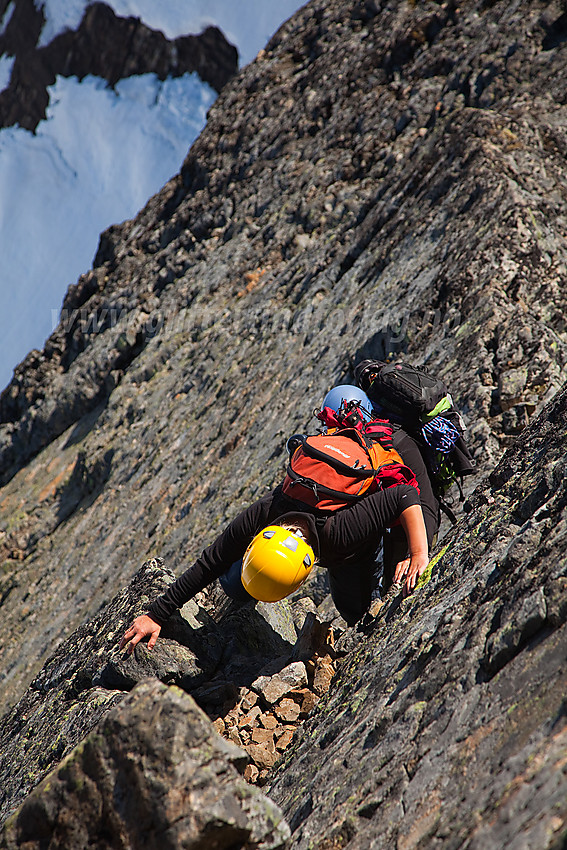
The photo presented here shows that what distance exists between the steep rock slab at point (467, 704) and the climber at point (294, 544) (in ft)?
1.65

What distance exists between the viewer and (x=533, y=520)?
4586 millimetres

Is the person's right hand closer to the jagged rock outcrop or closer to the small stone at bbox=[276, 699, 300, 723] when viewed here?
the jagged rock outcrop

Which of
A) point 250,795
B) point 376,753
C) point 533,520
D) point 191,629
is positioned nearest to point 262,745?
point 191,629

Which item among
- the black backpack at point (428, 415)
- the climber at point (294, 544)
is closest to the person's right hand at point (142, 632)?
the climber at point (294, 544)

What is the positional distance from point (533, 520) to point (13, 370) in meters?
38.2

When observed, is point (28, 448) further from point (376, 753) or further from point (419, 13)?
point (376, 753)

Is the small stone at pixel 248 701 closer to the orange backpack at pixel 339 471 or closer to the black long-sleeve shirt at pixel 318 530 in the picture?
the black long-sleeve shirt at pixel 318 530

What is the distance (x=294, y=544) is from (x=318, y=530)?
368 millimetres

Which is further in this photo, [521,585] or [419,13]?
[419,13]

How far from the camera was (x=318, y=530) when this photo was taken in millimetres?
5449

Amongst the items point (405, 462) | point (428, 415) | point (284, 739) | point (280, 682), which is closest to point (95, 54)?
point (428, 415)

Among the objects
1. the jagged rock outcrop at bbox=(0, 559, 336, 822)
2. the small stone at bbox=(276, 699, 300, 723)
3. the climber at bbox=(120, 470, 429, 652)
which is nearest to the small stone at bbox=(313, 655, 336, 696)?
the jagged rock outcrop at bbox=(0, 559, 336, 822)

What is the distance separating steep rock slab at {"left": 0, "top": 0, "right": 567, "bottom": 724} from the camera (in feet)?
35.5

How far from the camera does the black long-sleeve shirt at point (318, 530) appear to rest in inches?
212
